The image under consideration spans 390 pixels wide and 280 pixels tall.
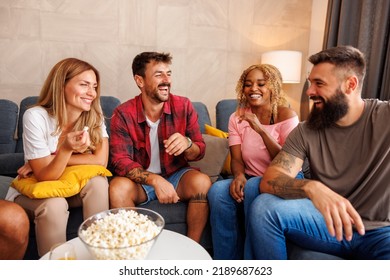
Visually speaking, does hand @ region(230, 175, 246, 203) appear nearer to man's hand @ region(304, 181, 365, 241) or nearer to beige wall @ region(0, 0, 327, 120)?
man's hand @ region(304, 181, 365, 241)

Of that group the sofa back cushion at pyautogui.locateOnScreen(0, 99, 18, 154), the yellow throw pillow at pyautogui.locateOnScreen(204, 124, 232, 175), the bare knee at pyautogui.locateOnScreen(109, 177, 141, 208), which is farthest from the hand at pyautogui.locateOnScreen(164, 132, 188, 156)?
the sofa back cushion at pyautogui.locateOnScreen(0, 99, 18, 154)

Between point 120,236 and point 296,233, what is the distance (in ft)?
2.20

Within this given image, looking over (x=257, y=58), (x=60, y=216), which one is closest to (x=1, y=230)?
(x=60, y=216)

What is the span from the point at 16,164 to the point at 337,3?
2.68 metres

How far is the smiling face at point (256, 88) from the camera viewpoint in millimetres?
1782

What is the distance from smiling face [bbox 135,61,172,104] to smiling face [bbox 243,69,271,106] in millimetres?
459

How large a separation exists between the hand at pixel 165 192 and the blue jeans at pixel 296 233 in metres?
0.46

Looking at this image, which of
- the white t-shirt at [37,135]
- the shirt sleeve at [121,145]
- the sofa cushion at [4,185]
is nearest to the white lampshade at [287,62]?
the shirt sleeve at [121,145]

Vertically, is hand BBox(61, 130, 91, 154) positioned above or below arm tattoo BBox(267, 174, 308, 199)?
above

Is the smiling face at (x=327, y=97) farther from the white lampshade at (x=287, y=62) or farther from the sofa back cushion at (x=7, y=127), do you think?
the sofa back cushion at (x=7, y=127)

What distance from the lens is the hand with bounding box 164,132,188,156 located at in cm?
166

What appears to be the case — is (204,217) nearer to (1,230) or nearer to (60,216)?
(60,216)

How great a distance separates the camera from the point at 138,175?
171 cm
